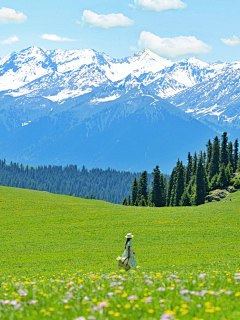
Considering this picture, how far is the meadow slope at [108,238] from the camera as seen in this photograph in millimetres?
28703

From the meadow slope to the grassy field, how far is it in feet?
0.29

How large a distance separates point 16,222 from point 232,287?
48677 mm

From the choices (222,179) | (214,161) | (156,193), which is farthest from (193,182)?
(222,179)

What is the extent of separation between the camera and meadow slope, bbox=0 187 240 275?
2870cm

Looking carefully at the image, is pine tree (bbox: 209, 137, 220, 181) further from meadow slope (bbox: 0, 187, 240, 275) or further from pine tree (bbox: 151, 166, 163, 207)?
meadow slope (bbox: 0, 187, 240, 275)

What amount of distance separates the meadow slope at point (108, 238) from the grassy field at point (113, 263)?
0.29 feet

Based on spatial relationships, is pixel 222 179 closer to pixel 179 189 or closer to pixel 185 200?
pixel 185 200

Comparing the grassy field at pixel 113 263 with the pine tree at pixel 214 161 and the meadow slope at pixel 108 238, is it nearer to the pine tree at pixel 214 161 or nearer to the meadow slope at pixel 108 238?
the meadow slope at pixel 108 238

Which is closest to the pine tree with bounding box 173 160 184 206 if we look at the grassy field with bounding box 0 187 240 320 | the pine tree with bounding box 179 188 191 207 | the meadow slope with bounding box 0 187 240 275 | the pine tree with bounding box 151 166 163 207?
the pine tree with bounding box 151 166 163 207

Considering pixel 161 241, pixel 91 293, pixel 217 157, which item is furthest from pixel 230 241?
pixel 217 157

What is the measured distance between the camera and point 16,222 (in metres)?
54.7

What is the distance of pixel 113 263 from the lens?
2839 centimetres

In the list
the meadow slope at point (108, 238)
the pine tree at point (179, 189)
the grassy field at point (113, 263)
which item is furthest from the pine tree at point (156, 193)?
the meadow slope at point (108, 238)

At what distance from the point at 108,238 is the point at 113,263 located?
1348 centimetres
